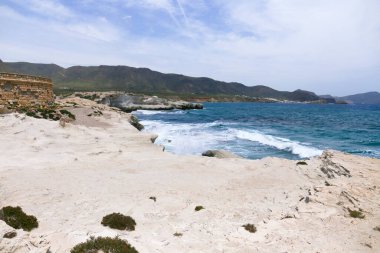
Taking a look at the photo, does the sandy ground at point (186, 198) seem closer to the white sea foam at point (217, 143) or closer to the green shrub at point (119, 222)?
the green shrub at point (119, 222)

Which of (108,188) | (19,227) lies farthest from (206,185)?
(19,227)

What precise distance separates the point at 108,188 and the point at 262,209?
8.14 metres

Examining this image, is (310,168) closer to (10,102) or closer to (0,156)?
(0,156)

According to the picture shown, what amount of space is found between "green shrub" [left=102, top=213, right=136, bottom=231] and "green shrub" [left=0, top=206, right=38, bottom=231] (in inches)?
96.9

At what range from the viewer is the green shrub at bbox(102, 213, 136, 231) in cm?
1170

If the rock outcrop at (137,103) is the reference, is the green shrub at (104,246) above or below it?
above

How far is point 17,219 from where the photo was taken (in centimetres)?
1119

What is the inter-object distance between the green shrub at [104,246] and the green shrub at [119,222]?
2341 millimetres

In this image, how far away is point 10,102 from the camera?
1634 inches

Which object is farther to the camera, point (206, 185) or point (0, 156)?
point (0, 156)

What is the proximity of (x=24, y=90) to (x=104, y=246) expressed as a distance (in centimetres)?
4199

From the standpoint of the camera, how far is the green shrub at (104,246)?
862 cm

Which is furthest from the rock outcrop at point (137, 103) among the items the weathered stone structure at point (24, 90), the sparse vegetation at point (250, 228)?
the sparse vegetation at point (250, 228)

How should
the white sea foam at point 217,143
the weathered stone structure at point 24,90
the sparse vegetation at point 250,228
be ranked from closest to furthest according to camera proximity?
1. the sparse vegetation at point 250,228
2. the white sea foam at point 217,143
3. the weathered stone structure at point 24,90
